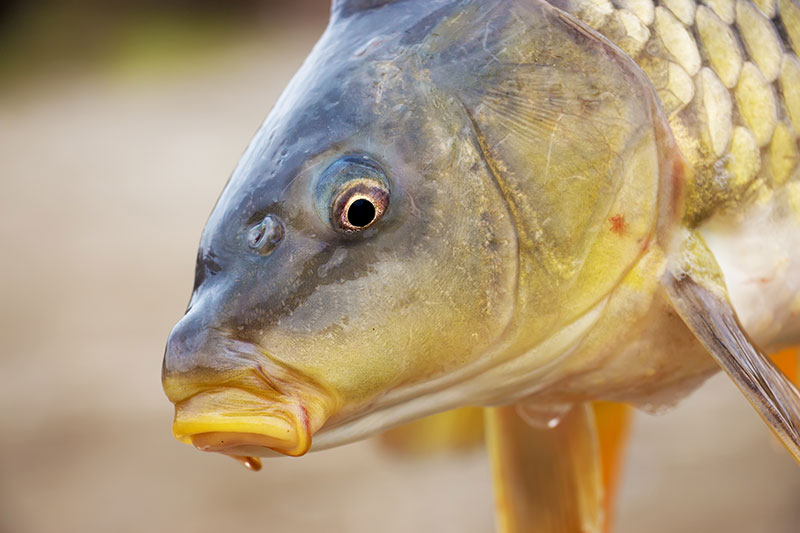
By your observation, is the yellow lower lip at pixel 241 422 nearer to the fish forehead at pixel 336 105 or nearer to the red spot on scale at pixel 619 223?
the fish forehead at pixel 336 105

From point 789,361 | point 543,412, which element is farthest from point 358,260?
point 789,361

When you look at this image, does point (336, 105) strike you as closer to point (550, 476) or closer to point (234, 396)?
point (234, 396)

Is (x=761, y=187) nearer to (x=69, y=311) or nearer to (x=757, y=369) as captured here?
(x=757, y=369)

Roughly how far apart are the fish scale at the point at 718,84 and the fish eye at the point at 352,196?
0.26 metres

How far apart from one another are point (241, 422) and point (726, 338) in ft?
1.41

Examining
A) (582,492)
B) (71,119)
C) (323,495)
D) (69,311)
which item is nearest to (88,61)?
(71,119)

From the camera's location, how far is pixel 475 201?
2.63 feet

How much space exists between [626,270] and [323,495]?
2385 millimetres

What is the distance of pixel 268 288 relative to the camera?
2.51 feet

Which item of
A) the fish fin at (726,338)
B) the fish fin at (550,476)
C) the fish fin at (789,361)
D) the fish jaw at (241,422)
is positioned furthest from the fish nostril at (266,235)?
the fish fin at (789,361)

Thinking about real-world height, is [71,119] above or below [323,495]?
below

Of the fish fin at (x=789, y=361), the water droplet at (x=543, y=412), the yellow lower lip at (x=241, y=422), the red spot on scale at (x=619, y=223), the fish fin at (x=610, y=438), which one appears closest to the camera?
the yellow lower lip at (x=241, y=422)

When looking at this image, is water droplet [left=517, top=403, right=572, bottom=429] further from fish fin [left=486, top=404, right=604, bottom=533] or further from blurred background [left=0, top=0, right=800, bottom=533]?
blurred background [left=0, top=0, right=800, bottom=533]

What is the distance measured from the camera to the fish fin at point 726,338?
30.6 inches
